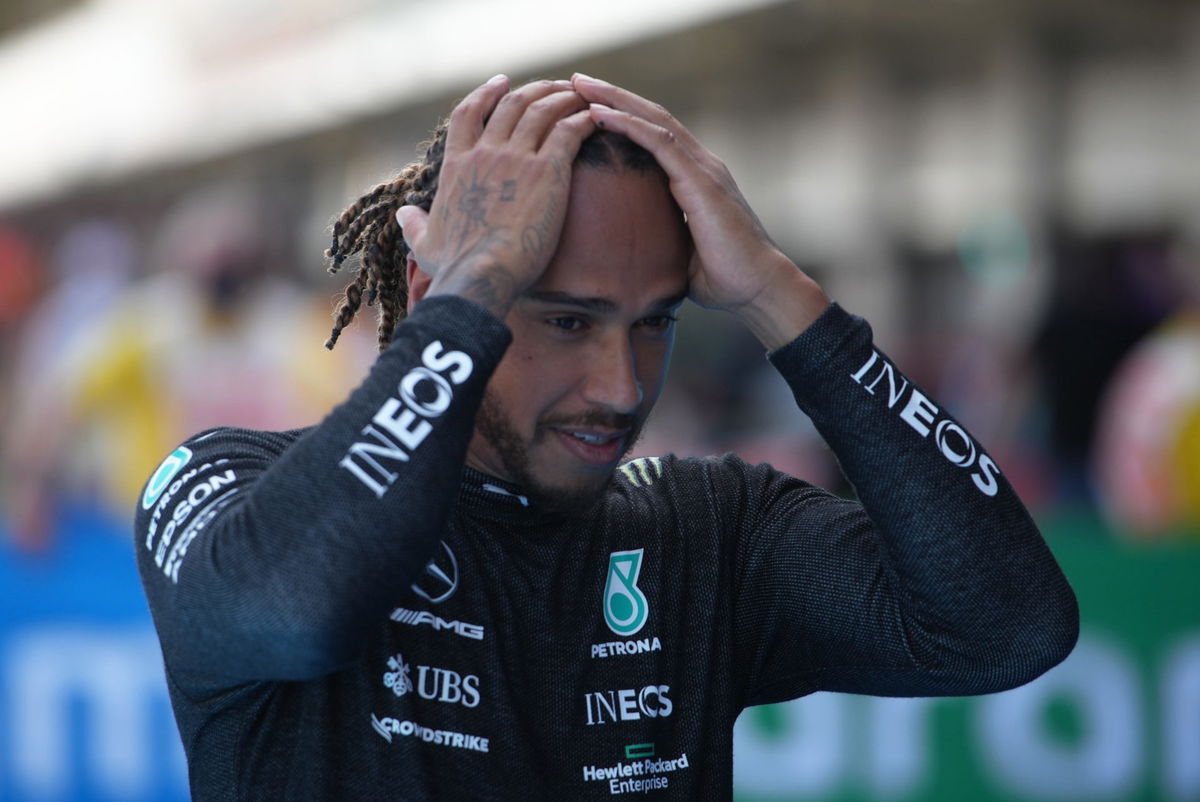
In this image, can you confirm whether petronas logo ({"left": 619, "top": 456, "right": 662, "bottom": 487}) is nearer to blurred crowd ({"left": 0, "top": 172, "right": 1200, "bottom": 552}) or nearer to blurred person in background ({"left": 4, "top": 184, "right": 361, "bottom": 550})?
blurred crowd ({"left": 0, "top": 172, "right": 1200, "bottom": 552})

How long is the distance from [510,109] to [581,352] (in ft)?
1.08

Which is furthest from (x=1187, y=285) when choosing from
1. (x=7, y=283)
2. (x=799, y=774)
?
(x=7, y=283)

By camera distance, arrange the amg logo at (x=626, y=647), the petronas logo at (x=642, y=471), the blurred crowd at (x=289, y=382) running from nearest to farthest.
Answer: the amg logo at (x=626, y=647) → the petronas logo at (x=642, y=471) → the blurred crowd at (x=289, y=382)

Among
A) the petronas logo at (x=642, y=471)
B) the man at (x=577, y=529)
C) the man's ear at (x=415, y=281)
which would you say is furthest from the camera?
the petronas logo at (x=642, y=471)

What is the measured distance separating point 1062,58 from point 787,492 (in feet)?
30.4

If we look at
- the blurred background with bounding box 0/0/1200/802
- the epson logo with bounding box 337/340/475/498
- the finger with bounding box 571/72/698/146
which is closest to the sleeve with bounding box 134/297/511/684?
the epson logo with bounding box 337/340/475/498

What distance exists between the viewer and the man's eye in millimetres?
1811

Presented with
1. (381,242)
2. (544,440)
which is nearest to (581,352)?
(544,440)

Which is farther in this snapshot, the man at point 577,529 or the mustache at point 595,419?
the mustache at point 595,419

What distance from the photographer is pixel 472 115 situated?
1.84m

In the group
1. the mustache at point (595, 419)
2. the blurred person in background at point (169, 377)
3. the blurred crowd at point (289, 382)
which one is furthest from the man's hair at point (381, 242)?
the blurred person in background at point (169, 377)

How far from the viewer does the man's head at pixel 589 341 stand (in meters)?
1.79

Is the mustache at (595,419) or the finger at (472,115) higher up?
the finger at (472,115)

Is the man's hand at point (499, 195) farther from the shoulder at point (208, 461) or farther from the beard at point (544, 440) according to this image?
the shoulder at point (208, 461)
